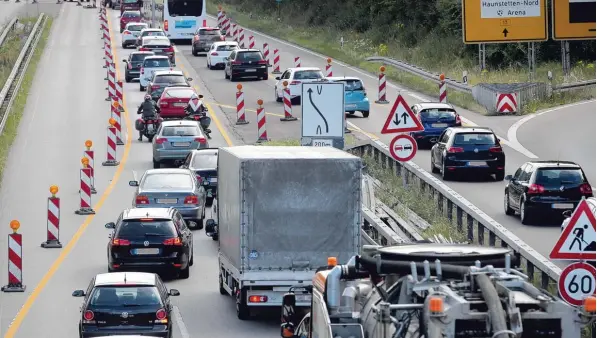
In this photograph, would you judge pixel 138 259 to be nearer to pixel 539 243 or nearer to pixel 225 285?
pixel 225 285

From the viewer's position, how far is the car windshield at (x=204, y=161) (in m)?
34.5

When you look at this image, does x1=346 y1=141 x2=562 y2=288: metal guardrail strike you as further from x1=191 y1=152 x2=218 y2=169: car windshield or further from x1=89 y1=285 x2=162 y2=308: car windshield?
x1=89 y1=285 x2=162 y2=308: car windshield

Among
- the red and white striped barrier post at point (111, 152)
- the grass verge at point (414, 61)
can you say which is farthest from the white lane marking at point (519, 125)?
the red and white striped barrier post at point (111, 152)

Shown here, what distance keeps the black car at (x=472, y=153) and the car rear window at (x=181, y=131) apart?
683cm

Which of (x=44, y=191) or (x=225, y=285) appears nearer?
(x=225, y=285)

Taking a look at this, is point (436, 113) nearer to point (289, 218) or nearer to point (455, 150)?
point (455, 150)

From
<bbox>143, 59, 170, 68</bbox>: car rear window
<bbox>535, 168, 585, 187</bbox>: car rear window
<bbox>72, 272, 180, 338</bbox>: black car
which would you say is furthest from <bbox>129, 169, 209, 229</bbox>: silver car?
<bbox>143, 59, 170, 68</bbox>: car rear window

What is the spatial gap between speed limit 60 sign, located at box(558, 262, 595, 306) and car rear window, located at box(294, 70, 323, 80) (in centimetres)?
3852

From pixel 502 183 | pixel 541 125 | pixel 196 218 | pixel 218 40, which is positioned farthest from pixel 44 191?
pixel 218 40

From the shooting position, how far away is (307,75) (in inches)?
Result: 2110

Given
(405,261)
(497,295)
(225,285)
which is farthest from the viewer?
(225,285)

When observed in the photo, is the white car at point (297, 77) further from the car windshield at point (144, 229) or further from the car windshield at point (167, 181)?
the car windshield at point (144, 229)

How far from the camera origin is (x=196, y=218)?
31.2 metres

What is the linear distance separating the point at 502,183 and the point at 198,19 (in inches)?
1842
